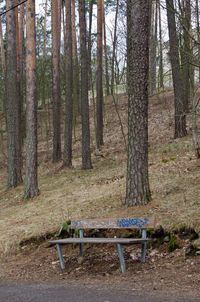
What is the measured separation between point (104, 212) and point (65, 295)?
3827 millimetres

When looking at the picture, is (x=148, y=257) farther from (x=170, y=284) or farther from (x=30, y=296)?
(x=30, y=296)

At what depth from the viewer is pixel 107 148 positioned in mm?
21562

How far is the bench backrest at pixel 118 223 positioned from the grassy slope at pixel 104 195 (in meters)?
0.78

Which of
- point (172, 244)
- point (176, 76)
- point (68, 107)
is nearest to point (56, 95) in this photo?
point (68, 107)

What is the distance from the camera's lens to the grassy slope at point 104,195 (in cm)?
927

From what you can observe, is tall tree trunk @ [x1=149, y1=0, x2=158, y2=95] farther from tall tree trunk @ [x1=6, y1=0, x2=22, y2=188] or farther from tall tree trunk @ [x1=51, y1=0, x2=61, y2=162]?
tall tree trunk @ [x1=6, y1=0, x2=22, y2=188]

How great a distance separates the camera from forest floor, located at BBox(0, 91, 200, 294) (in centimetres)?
712

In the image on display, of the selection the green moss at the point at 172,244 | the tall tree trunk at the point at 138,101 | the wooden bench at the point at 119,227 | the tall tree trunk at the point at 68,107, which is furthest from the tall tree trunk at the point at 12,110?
the green moss at the point at 172,244

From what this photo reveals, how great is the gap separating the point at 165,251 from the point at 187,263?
2.36 ft

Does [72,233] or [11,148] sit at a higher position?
[11,148]

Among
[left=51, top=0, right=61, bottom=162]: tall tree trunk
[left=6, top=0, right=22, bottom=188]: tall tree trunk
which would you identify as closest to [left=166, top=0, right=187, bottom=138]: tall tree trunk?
[left=6, top=0, right=22, bottom=188]: tall tree trunk

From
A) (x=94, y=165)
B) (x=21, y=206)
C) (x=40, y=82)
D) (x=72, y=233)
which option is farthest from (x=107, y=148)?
(x=72, y=233)

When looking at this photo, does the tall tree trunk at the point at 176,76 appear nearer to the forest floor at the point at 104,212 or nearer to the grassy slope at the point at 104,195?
the grassy slope at the point at 104,195

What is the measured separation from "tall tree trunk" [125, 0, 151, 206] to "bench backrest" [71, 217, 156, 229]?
179cm
